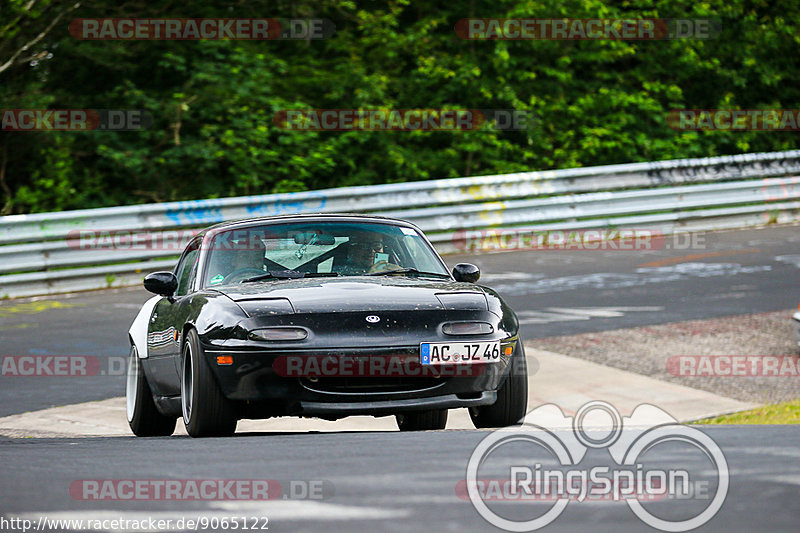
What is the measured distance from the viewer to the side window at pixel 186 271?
24.8ft

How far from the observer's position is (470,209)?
17.1 metres

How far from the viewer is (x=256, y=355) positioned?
236 inches

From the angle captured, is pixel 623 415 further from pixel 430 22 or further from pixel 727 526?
pixel 430 22

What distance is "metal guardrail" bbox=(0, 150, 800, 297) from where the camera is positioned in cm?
1457

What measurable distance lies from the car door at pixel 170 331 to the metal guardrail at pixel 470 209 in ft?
22.9

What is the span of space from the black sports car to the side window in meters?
0.31
